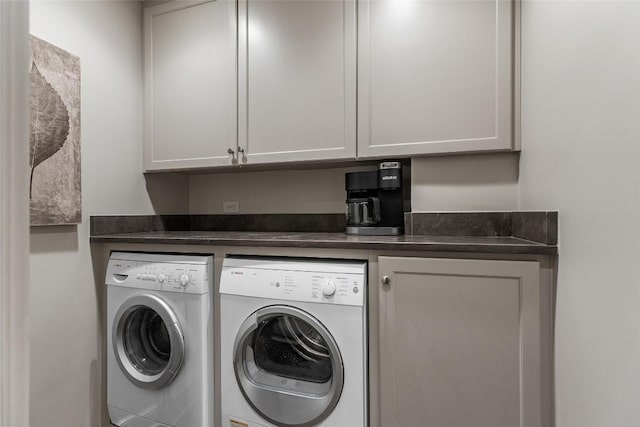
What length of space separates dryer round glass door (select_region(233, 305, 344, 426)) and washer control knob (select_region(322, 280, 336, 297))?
116mm

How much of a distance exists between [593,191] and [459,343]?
0.67 metres

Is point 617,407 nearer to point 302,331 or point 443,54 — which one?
point 302,331

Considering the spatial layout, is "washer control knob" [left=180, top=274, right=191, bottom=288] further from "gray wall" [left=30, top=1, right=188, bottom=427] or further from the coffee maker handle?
the coffee maker handle

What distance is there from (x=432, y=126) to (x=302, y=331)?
107 cm

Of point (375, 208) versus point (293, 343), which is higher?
point (375, 208)

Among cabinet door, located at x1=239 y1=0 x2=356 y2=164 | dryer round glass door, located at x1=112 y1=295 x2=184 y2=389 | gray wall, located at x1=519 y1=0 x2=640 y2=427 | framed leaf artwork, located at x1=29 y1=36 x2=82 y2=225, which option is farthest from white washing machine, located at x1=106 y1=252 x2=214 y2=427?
gray wall, located at x1=519 y1=0 x2=640 y2=427

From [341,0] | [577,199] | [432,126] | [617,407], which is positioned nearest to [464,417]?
[617,407]

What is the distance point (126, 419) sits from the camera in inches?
65.9

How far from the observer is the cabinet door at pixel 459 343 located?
1.16 m

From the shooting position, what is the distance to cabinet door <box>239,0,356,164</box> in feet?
5.50

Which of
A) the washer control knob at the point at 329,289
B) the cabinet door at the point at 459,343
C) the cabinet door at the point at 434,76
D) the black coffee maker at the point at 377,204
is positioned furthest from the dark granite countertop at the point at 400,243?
the cabinet door at the point at 434,76

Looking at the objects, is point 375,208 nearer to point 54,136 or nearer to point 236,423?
point 236,423

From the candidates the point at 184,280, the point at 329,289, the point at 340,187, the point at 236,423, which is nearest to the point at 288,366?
the point at 236,423

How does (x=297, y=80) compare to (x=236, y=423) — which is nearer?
(x=236, y=423)
